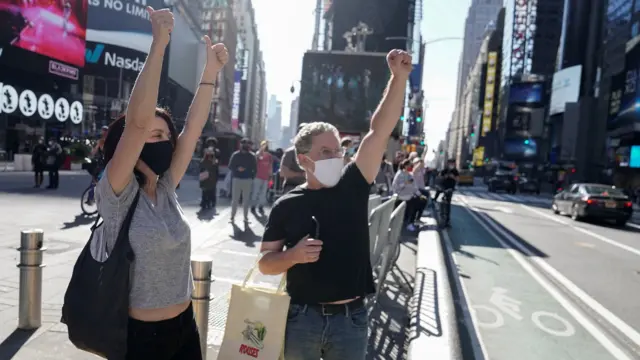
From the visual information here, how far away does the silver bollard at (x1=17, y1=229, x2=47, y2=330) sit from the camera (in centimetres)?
398

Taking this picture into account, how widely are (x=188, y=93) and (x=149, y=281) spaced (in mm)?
64742

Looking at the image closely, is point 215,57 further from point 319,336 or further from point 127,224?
point 319,336

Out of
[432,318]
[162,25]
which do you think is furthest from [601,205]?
[162,25]

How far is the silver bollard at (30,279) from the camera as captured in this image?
3982mm

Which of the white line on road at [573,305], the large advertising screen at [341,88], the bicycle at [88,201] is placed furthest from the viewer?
the large advertising screen at [341,88]

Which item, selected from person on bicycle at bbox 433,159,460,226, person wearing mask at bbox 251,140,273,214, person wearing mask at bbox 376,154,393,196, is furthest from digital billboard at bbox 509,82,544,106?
person wearing mask at bbox 251,140,273,214

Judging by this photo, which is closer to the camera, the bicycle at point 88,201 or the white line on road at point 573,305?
the white line on road at point 573,305

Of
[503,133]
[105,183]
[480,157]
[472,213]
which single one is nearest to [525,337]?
[105,183]

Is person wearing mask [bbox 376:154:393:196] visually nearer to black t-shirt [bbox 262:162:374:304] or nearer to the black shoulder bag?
black t-shirt [bbox 262:162:374:304]

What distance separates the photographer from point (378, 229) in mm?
5148

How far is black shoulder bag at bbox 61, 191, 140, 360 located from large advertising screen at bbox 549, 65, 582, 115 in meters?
67.6

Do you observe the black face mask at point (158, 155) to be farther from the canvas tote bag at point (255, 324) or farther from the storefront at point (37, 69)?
the storefront at point (37, 69)

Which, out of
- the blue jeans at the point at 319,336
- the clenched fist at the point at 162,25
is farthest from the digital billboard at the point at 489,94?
the clenched fist at the point at 162,25

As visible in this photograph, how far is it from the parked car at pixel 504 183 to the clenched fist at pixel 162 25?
4009 cm
